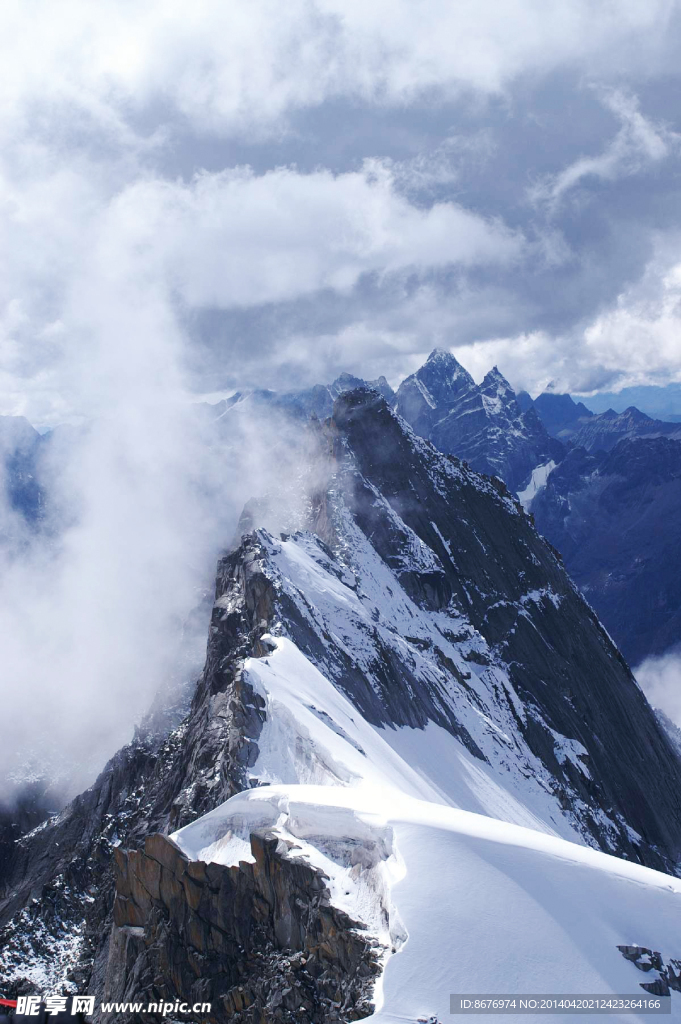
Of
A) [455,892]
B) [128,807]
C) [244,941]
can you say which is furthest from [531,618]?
[244,941]

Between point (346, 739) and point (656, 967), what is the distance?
37.3m

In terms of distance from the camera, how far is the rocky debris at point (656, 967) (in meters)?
27.4

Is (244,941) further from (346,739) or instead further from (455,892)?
(346,739)

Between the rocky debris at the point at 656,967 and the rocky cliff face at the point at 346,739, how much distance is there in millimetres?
9517

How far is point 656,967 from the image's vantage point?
1107 inches

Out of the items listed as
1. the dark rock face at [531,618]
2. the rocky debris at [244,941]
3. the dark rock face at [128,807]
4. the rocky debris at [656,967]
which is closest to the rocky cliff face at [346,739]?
the rocky debris at [244,941]

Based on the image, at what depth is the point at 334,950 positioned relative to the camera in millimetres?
28625

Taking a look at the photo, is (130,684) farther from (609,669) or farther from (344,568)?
(609,669)

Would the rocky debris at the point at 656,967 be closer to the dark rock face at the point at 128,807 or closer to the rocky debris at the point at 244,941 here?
the rocky debris at the point at 244,941

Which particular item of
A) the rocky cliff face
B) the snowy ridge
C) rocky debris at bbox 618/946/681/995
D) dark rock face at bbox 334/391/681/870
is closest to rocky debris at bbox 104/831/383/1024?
the rocky cliff face

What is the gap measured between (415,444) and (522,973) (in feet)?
472

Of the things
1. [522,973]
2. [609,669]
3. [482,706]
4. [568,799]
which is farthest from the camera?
[609,669]

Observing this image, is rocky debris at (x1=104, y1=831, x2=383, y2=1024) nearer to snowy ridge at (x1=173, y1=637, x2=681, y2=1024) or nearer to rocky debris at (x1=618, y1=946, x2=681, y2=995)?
snowy ridge at (x1=173, y1=637, x2=681, y2=1024)

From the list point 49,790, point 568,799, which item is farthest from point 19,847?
point 568,799
